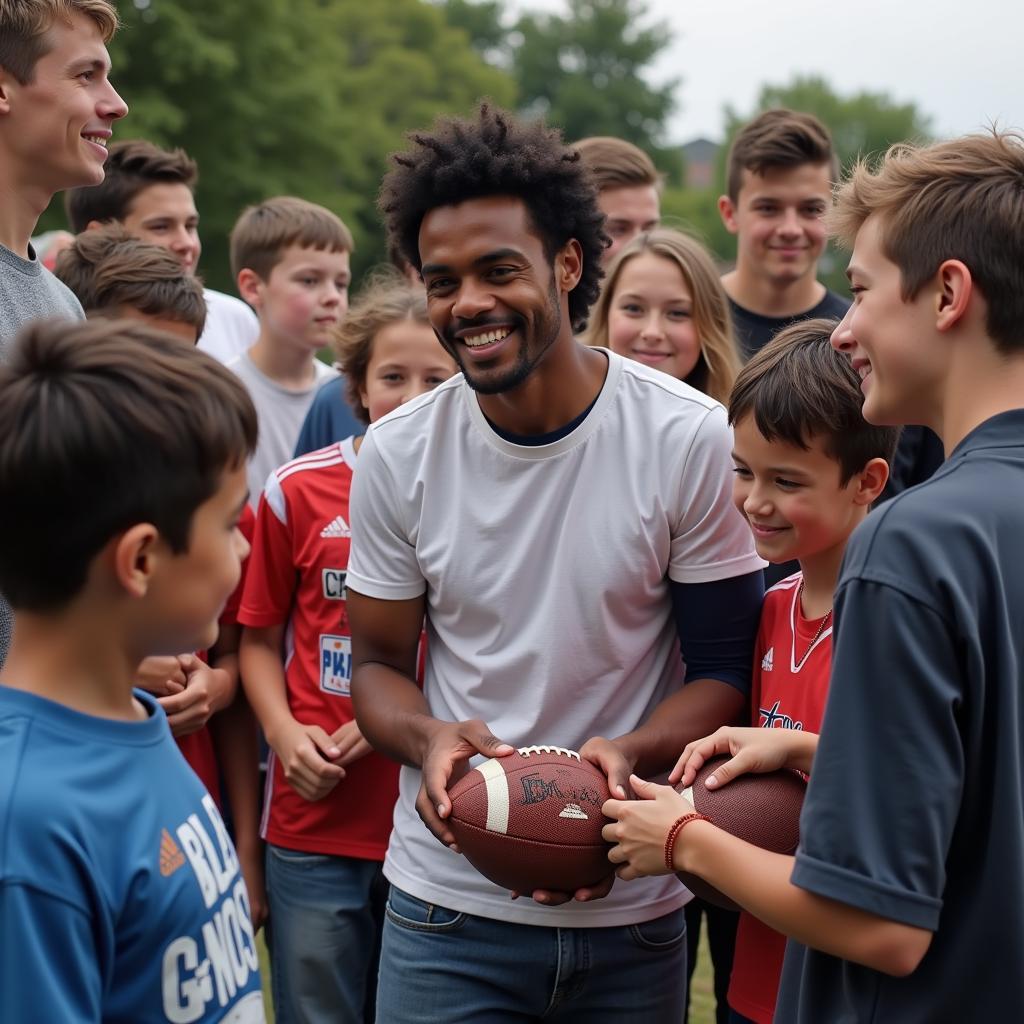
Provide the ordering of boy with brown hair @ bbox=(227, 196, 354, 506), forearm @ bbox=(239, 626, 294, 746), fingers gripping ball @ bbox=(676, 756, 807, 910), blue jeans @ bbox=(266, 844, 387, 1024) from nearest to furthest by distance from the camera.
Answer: fingers gripping ball @ bbox=(676, 756, 807, 910)
blue jeans @ bbox=(266, 844, 387, 1024)
forearm @ bbox=(239, 626, 294, 746)
boy with brown hair @ bbox=(227, 196, 354, 506)

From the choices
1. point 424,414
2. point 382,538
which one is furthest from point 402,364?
point 382,538

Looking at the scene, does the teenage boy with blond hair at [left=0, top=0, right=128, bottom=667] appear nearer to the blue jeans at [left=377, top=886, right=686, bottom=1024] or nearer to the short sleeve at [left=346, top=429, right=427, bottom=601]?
the short sleeve at [left=346, top=429, right=427, bottom=601]

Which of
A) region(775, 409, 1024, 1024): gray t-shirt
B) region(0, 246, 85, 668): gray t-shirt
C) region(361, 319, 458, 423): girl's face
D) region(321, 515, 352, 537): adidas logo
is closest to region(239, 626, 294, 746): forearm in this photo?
region(321, 515, 352, 537): adidas logo

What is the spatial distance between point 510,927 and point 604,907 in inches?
A: 9.0

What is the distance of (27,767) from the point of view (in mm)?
1912

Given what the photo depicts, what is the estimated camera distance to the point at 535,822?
2828 mm

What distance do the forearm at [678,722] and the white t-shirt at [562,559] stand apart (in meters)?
0.11

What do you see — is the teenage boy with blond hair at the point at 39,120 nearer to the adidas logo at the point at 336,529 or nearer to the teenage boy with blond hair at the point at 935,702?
the adidas logo at the point at 336,529

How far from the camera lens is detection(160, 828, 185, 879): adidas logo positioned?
2.03m

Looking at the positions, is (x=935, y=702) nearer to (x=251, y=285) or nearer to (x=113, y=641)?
(x=113, y=641)

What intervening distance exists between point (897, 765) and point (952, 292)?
2.68 ft

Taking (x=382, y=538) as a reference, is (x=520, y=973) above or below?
below

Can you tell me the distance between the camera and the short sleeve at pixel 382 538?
3.29 m

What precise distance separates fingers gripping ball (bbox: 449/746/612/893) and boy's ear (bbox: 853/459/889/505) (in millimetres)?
983
